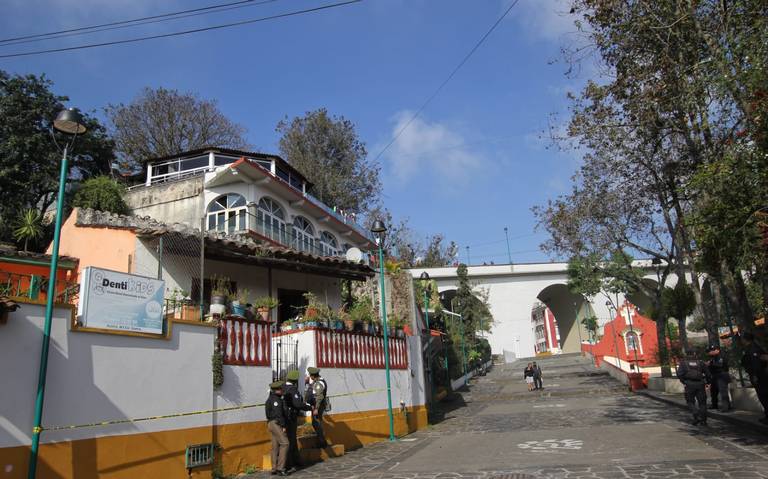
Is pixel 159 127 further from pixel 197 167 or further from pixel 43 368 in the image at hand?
pixel 43 368

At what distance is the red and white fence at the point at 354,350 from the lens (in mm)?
11477

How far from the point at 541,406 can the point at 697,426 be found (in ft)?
24.6

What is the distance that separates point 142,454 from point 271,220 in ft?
56.0

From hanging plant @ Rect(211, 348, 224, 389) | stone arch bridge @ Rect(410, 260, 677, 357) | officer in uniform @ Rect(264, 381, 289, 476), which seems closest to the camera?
officer in uniform @ Rect(264, 381, 289, 476)

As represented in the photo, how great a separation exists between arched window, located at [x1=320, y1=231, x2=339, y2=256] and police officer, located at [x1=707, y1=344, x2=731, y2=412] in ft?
60.4

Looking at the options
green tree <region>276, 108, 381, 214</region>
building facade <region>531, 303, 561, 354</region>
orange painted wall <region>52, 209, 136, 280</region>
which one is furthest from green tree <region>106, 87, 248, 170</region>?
building facade <region>531, 303, 561, 354</region>

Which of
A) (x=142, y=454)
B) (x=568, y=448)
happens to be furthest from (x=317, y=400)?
(x=568, y=448)

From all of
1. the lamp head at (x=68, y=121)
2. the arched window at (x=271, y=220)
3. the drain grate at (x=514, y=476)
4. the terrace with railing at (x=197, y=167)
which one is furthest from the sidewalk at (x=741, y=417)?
the terrace with railing at (x=197, y=167)

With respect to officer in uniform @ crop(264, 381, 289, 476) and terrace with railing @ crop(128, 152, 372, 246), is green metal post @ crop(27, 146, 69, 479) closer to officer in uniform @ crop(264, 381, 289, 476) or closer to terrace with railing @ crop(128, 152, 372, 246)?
officer in uniform @ crop(264, 381, 289, 476)

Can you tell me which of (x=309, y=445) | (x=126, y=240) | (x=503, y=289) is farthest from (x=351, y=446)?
(x=503, y=289)

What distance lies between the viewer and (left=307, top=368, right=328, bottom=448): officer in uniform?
33.0ft

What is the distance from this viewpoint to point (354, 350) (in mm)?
12531

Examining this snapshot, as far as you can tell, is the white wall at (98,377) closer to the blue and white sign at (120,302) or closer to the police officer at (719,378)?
the blue and white sign at (120,302)

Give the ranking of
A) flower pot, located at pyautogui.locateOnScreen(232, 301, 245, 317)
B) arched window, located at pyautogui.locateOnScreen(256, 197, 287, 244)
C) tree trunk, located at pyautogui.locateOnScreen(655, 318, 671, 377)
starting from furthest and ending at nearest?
arched window, located at pyautogui.locateOnScreen(256, 197, 287, 244) → tree trunk, located at pyautogui.locateOnScreen(655, 318, 671, 377) → flower pot, located at pyautogui.locateOnScreen(232, 301, 245, 317)
